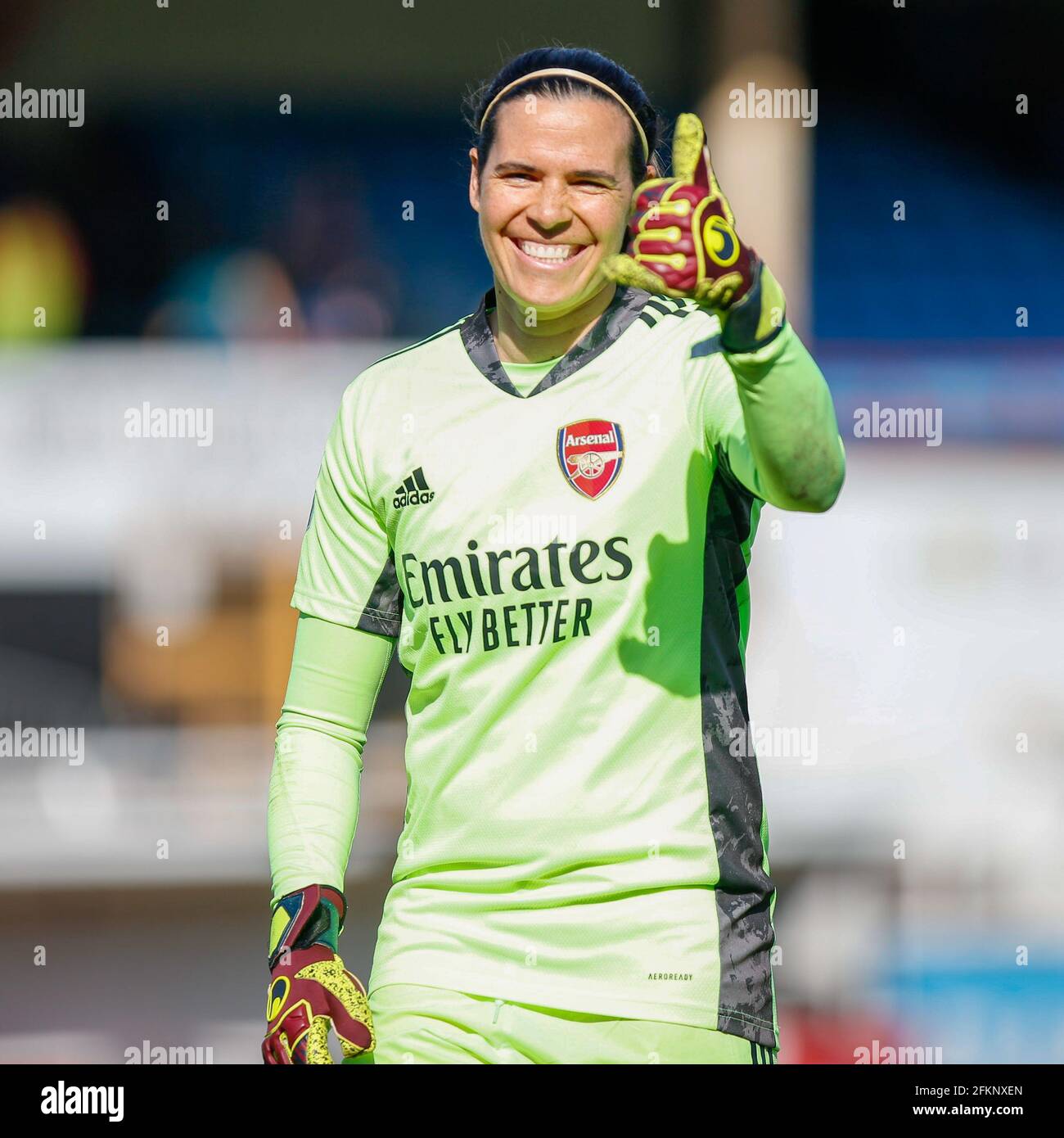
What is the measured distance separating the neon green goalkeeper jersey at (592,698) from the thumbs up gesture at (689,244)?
25 centimetres

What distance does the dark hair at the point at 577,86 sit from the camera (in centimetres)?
217

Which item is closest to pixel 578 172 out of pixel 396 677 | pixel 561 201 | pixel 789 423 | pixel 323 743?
pixel 561 201

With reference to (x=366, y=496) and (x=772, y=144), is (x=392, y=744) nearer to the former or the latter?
(x=772, y=144)

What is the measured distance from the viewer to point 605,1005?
1.99 m

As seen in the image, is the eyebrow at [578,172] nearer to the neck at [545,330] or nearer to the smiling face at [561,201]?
the smiling face at [561,201]

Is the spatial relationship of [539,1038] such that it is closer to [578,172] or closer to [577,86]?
[578,172]

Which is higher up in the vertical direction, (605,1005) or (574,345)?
(574,345)

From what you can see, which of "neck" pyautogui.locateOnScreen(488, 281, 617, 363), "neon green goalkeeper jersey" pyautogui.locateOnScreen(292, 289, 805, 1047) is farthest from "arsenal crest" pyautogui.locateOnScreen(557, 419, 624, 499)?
"neck" pyautogui.locateOnScreen(488, 281, 617, 363)

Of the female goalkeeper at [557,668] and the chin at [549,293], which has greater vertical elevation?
the chin at [549,293]

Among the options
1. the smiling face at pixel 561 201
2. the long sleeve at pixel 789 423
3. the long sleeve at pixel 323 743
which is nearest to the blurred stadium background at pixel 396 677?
the long sleeve at pixel 323 743

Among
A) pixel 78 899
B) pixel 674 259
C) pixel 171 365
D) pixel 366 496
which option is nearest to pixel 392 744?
pixel 78 899

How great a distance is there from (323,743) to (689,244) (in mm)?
879

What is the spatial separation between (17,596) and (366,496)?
13.9ft

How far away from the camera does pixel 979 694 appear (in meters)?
5.77
